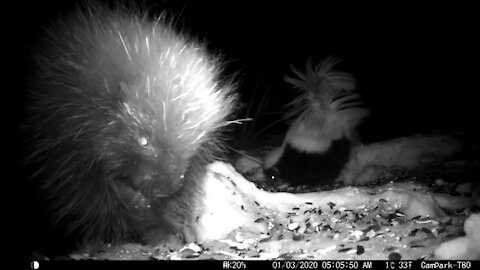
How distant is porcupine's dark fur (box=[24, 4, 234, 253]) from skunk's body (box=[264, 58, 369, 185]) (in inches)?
78.1

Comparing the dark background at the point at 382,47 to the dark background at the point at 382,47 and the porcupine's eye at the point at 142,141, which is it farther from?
the porcupine's eye at the point at 142,141

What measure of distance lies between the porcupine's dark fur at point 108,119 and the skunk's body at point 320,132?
1983 millimetres

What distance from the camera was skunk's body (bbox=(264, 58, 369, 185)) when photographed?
4.28 metres

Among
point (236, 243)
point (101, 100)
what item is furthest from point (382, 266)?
point (101, 100)

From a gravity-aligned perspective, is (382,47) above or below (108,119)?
above

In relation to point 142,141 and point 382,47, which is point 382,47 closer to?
point 382,47

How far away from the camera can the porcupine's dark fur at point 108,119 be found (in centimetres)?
232

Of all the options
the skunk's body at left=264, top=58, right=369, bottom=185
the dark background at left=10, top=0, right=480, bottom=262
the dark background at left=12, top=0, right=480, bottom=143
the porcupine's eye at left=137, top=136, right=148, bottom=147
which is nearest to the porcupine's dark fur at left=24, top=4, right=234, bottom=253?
the porcupine's eye at left=137, top=136, right=148, bottom=147

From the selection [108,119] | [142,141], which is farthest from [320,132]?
[108,119]

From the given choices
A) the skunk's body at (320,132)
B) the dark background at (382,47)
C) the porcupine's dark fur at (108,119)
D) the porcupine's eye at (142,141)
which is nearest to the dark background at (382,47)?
the dark background at (382,47)

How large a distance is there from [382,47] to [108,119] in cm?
461

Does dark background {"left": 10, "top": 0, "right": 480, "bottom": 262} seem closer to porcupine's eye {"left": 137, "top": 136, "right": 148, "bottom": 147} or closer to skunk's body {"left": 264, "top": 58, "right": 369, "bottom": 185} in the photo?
skunk's body {"left": 264, "top": 58, "right": 369, "bottom": 185}

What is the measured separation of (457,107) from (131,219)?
523cm

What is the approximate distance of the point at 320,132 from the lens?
4.30 m
